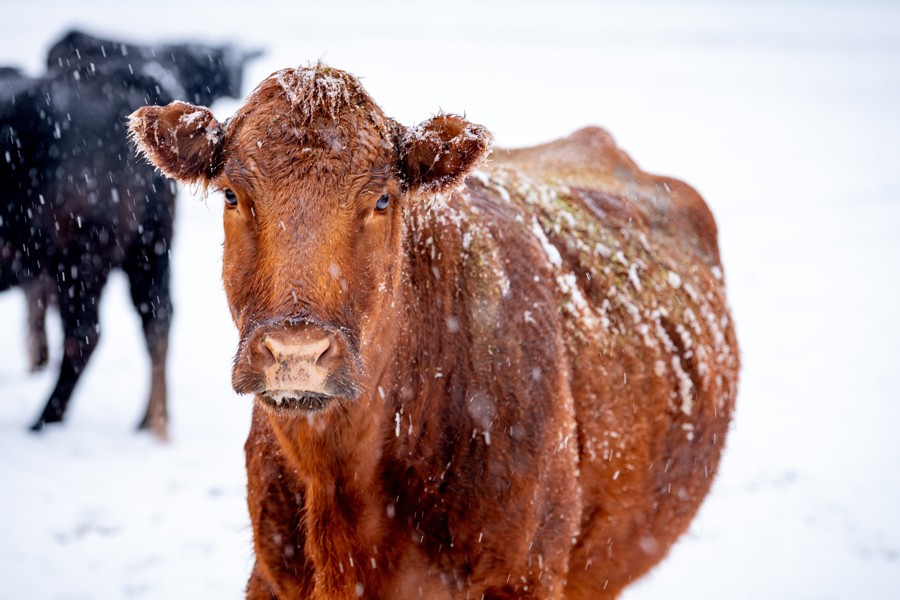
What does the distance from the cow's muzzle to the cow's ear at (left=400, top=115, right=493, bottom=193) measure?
0.60m

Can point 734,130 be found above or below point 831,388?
above

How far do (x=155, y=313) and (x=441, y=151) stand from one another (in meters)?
4.38

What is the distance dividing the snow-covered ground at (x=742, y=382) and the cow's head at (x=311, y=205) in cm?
51

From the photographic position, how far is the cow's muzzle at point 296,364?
179 cm

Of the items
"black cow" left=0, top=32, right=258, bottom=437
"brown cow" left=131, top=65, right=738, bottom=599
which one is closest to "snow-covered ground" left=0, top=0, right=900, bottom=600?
"brown cow" left=131, top=65, right=738, bottom=599

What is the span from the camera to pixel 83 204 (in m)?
5.32

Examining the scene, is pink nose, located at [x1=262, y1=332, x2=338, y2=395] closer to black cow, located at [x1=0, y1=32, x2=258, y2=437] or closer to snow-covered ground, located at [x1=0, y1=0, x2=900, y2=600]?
snow-covered ground, located at [x1=0, y1=0, x2=900, y2=600]

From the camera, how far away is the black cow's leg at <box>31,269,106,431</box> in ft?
18.0

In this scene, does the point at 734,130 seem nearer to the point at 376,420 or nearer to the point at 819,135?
the point at 819,135

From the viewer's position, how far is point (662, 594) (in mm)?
4273

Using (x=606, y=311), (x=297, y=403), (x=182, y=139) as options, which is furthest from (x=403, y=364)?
(x=606, y=311)

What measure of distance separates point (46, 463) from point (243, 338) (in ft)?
13.1

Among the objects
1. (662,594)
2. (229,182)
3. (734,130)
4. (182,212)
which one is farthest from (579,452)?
(734,130)

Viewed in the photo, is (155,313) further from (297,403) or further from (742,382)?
(742,382)
